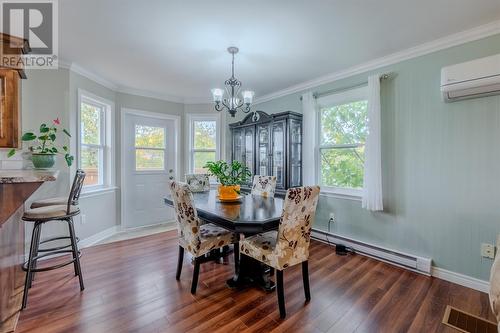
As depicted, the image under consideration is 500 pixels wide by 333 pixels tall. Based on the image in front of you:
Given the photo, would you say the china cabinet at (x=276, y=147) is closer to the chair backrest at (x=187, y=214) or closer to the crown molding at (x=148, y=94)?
the crown molding at (x=148, y=94)

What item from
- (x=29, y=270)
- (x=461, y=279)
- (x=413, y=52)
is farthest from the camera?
(x=413, y=52)

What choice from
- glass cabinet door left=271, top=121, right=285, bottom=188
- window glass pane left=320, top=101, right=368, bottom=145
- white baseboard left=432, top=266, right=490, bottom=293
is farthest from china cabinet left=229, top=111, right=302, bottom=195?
white baseboard left=432, top=266, right=490, bottom=293

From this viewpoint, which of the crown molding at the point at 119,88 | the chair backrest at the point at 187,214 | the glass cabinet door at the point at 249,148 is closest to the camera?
the chair backrest at the point at 187,214

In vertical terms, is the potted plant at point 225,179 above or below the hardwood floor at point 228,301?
above

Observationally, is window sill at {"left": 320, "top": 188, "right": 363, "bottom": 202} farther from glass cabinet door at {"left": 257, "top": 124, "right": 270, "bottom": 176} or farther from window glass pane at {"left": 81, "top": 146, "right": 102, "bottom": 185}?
window glass pane at {"left": 81, "top": 146, "right": 102, "bottom": 185}

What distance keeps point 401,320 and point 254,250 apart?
123cm

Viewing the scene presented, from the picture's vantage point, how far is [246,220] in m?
1.79

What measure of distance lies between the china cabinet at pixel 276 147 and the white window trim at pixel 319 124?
0.90 ft

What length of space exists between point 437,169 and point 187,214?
2.58 m

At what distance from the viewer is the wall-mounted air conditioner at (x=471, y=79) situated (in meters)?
2.07

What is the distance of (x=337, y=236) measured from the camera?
3352 mm

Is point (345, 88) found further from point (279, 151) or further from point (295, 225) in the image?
point (295, 225)

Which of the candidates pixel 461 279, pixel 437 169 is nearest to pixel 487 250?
pixel 461 279

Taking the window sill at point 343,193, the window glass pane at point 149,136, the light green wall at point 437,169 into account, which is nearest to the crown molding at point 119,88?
the window glass pane at point 149,136
